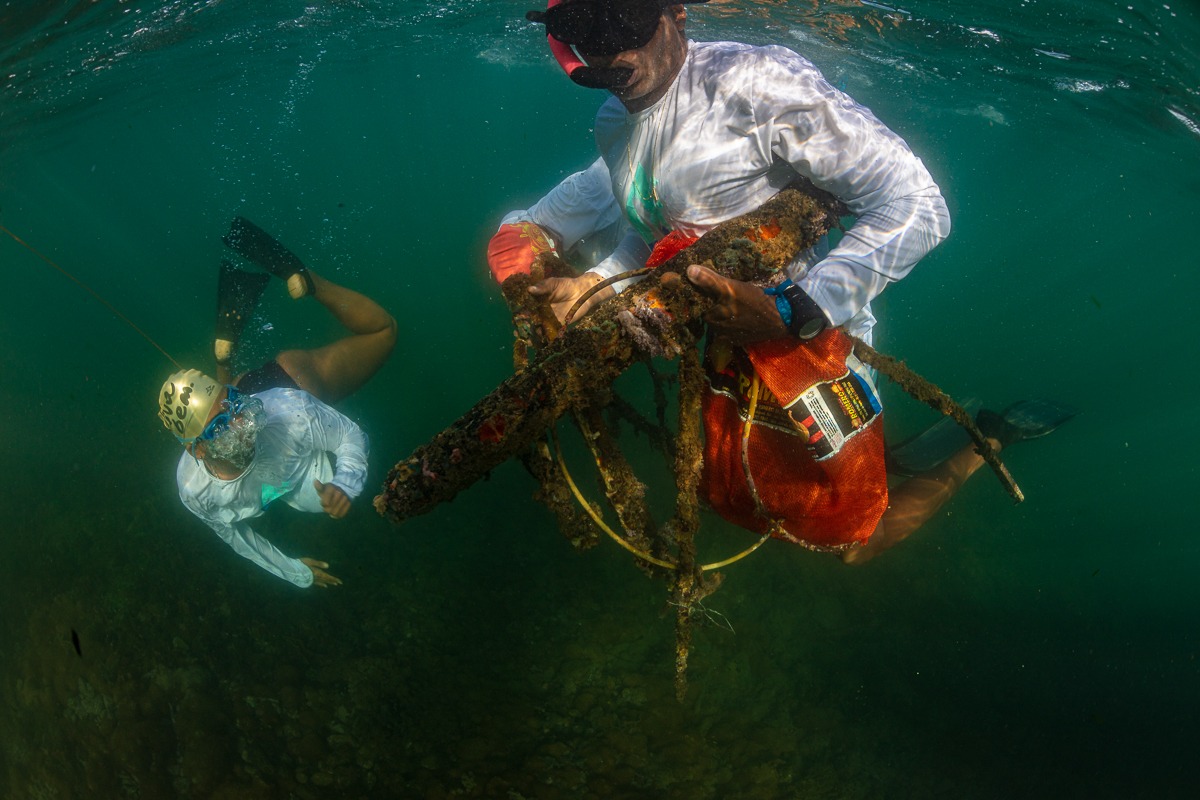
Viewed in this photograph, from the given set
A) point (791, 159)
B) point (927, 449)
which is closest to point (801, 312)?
point (791, 159)

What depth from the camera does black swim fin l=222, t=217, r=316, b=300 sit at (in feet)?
26.4

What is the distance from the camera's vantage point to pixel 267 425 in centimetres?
632

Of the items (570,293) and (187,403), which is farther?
(187,403)

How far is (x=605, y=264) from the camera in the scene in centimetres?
336

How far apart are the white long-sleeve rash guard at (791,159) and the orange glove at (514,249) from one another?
2.62ft

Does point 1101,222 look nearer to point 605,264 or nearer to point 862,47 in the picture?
point 862,47

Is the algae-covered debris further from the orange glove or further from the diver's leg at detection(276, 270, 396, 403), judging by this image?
the diver's leg at detection(276, 270, 396, 403)

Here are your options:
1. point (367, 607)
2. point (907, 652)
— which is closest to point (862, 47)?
point (907, 652)

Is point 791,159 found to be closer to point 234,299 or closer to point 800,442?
point 800,442

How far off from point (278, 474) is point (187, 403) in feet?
4.46

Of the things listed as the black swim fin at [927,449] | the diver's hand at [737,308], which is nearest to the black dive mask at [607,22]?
the diver's hand at [737,308]

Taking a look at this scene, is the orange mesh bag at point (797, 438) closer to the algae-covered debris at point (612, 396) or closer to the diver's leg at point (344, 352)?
the algae-covered debris at point (612, 396)

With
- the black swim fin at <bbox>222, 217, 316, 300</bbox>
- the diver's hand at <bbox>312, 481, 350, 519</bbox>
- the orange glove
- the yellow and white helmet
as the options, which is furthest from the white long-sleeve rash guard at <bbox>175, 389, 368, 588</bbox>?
the orange glove

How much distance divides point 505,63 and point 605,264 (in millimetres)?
23600
